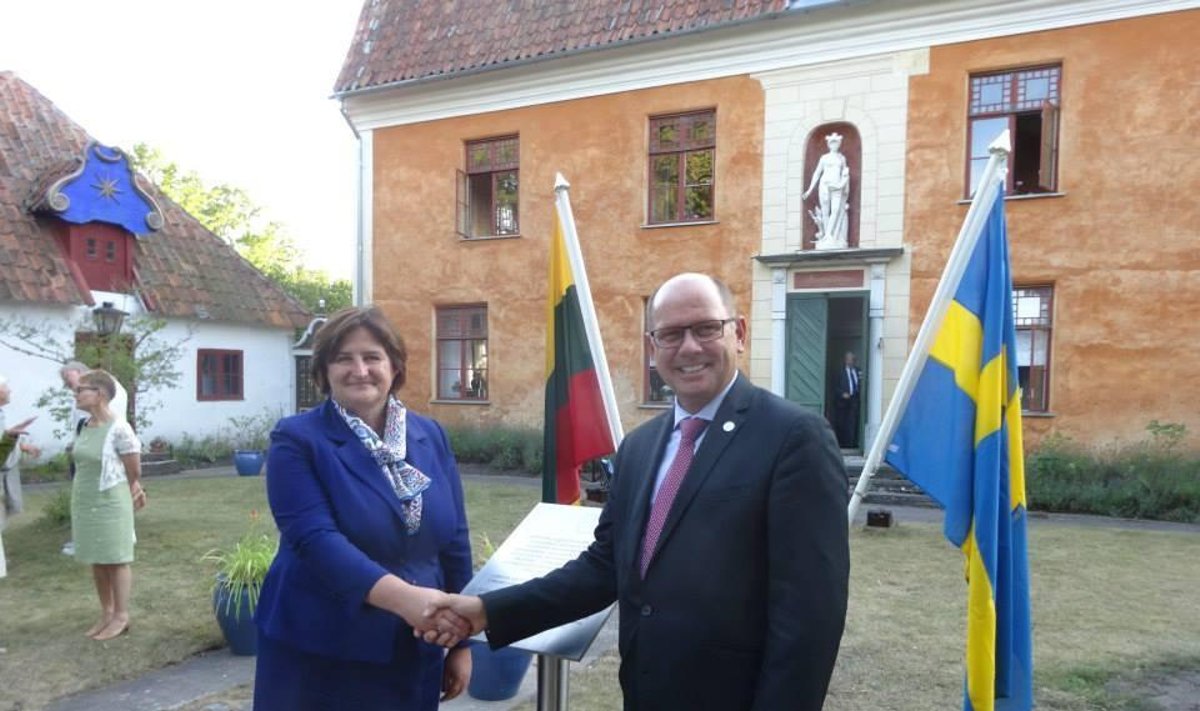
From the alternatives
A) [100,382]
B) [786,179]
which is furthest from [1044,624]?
[786,179]

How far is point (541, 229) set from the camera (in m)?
15.3

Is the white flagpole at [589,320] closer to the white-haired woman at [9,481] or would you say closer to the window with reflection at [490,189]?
the white-haired woman at [9,481]

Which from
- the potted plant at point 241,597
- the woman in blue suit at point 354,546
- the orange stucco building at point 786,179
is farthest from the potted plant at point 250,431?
the woman in blue suit at point 354,546

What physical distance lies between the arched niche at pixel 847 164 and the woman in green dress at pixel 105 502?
10.5m

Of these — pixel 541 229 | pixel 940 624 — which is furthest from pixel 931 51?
pixel 940 624

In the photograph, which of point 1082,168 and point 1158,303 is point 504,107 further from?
point 1158,303

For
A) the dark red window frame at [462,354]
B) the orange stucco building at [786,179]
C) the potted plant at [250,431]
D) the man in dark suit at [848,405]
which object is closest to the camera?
the orange stucco building at [786,179]

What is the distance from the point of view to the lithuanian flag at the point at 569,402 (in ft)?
13.6

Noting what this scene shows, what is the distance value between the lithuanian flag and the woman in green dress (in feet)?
10.1

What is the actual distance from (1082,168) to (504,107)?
9629 millimetres

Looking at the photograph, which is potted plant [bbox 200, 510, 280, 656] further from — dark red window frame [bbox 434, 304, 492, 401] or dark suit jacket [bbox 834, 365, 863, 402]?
dark red window frame [bbox 434, 304, 492, 401]

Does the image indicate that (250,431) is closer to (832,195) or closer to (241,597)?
(832,195)

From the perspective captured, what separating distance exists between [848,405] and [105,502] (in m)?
11.0

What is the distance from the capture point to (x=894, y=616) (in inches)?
235
